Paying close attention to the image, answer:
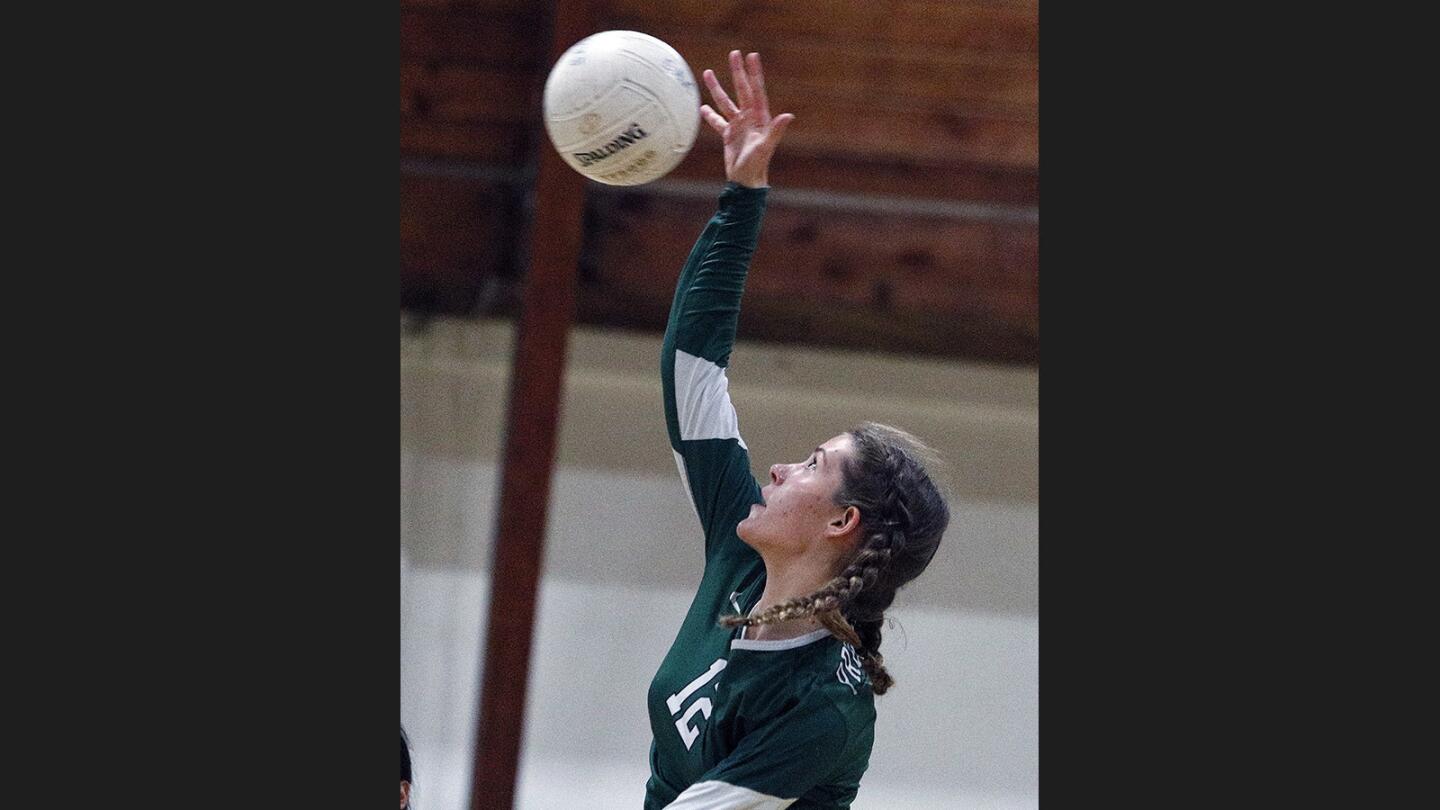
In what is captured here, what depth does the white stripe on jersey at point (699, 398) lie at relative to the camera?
10.4ft

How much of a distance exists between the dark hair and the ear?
0.5 inches

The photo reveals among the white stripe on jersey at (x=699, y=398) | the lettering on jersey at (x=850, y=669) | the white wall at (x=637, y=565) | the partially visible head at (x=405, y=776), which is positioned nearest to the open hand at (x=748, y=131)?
the white stripe on jersey at (x=699, y=398)

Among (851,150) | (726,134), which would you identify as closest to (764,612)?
(726,134)

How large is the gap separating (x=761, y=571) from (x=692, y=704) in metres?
0.34

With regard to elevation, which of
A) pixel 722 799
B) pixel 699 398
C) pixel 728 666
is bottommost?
pixel 722 799

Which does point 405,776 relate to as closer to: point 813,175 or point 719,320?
point 719,320

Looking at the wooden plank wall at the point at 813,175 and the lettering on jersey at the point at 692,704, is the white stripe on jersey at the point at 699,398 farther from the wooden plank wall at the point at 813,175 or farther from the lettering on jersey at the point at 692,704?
the wooden plank wall at the point at 813,175

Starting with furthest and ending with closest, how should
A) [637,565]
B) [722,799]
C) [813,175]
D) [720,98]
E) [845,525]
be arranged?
[637,565] < [813,175] < [720,98] < [845,525] < [722,799]

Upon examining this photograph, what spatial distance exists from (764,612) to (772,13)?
4322 millimetres

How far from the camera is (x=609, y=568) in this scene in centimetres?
849

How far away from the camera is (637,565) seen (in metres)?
8.50

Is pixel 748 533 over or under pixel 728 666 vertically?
over

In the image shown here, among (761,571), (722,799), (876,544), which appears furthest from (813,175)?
(722,799)

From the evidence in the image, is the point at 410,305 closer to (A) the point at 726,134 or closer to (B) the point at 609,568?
(B) the point at 609,568
